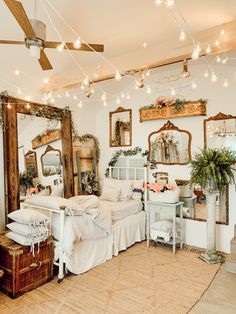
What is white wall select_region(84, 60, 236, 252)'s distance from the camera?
3.88 meters

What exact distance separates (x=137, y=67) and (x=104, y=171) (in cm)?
233

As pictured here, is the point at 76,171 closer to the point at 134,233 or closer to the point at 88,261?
the point at 134,233

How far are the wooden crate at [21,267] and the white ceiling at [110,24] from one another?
7.58 ft

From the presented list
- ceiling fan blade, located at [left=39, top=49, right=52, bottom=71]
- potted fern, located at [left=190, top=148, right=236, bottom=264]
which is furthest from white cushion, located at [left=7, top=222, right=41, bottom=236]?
potted fern, located at [left=190, top=148, right=236, bottom=264]

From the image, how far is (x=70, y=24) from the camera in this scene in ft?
9.82

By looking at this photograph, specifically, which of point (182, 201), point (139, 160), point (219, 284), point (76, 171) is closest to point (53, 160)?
point (76, 171)

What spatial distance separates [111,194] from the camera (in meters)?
4.56

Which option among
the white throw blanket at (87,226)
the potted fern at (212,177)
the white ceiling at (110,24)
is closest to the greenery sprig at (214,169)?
the potted fern at (212,177)

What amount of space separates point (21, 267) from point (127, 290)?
3.96 feet

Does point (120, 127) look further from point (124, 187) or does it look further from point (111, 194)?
point (111, 194)

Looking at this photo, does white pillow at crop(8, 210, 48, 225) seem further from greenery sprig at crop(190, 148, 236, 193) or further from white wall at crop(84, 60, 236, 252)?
white wall at crop(84, 60, 236, 252)

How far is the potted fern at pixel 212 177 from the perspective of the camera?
343 cm

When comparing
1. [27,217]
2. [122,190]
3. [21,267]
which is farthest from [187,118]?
[21,267]

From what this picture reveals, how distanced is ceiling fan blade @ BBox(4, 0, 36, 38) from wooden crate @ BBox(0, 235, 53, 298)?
2.17 meters
